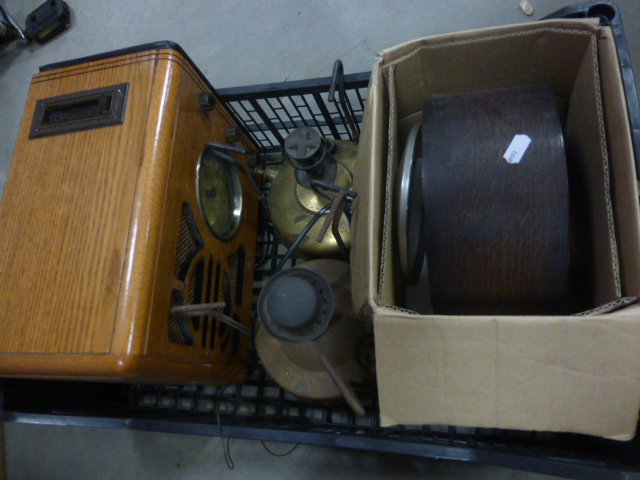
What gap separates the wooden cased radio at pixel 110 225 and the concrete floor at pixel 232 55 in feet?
1.42

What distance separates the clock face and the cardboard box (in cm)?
27

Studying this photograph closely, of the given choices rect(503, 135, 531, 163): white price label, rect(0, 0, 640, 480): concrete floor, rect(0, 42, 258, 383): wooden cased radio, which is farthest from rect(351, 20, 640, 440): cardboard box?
rect(0, 0, 640, 480): concrete floor

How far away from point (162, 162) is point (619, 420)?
23.7 inches

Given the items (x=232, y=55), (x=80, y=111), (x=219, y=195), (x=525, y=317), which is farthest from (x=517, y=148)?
(x=232, y=55)

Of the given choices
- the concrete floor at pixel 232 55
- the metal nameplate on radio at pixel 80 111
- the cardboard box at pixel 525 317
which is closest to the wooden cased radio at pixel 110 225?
the metal nameplate on radio at pixel 80 111

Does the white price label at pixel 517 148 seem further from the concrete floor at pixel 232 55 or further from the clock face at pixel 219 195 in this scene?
the concrete floor at pixel 232 55

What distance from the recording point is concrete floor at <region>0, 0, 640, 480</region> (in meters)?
0.97

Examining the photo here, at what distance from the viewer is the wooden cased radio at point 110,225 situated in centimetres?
54

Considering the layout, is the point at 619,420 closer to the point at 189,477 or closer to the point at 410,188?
the point at 410,188

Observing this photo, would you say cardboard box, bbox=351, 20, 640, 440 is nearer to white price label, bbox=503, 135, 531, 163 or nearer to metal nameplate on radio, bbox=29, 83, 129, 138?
white price label, bbox=503, 135, 531, 163

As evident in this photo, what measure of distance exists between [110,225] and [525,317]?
0.50 metres

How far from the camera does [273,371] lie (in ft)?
2.49

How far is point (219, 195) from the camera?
798 mm

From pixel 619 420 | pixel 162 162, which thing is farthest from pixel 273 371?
pixel 619 420
